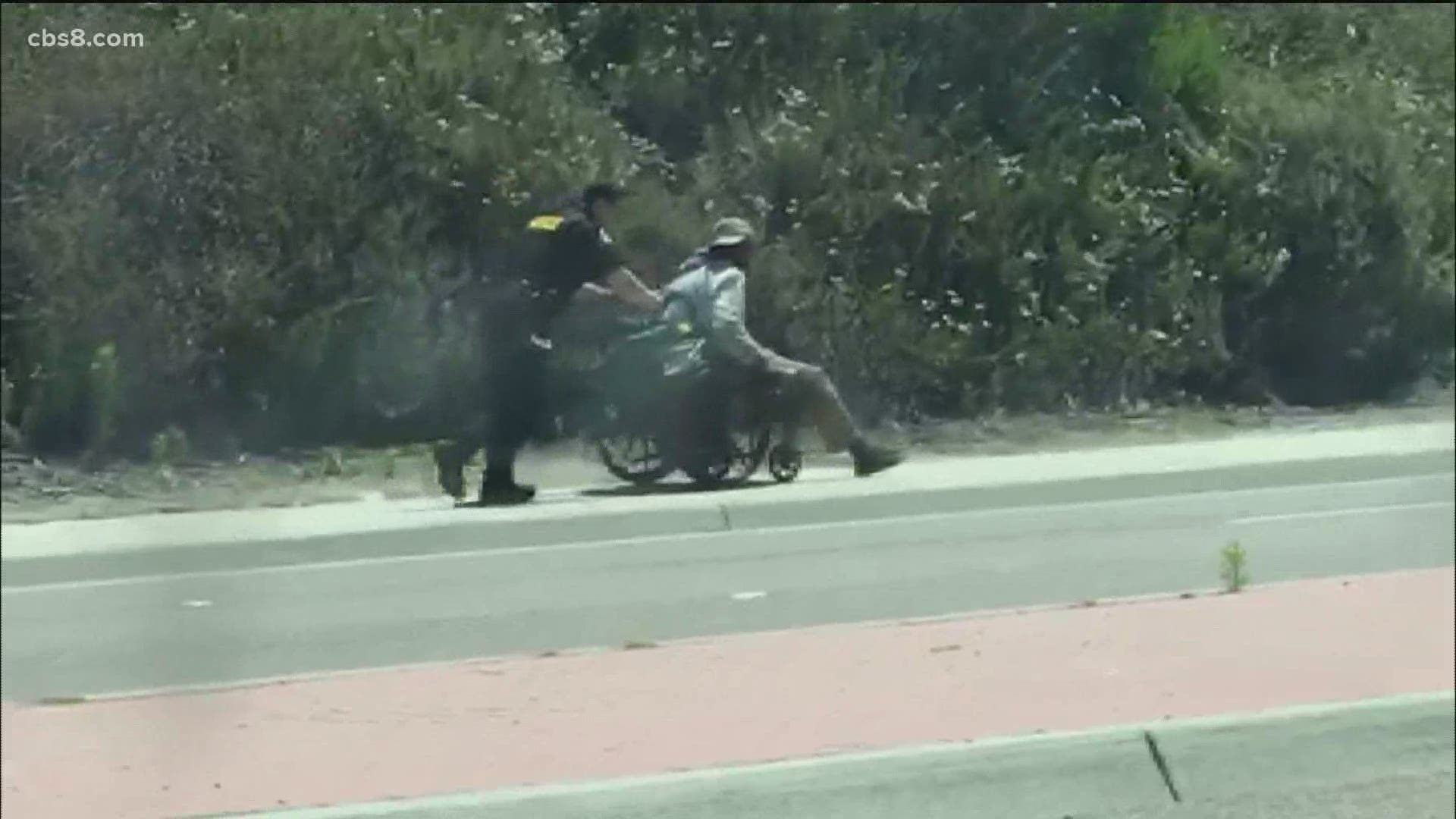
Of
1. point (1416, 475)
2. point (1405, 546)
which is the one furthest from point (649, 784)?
point (1416, 475)

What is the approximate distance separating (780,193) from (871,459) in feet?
6.59

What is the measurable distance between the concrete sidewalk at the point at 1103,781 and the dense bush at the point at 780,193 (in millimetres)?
5194

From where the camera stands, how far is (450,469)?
10.1m

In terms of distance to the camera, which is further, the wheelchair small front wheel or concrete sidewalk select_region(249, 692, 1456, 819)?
the wheelchair small front wheel

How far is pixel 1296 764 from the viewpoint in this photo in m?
6.54

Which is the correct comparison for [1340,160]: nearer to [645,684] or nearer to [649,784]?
[645,684]

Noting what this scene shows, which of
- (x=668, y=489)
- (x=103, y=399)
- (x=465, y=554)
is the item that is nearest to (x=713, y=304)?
(x=668, y=489)

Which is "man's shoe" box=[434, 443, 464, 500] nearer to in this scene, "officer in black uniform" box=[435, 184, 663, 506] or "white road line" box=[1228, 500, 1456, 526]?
"officer in black uniform" box=[435, 184, 663, 506]

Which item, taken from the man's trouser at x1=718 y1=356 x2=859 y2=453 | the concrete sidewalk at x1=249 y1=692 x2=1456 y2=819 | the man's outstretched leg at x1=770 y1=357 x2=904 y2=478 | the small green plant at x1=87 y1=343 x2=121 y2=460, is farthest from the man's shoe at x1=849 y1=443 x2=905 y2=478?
the concrete sidewalk at x1=249 y1=692 x2=1456 y2=819

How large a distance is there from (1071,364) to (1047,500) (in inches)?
31.2

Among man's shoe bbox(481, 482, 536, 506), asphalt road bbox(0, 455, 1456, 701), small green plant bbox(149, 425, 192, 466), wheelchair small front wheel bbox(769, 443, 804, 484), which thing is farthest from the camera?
small green plant bbox(149, 425, 192, 466)

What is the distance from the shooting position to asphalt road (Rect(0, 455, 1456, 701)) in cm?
1064

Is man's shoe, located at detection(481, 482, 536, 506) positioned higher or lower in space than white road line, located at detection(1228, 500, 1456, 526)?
higher

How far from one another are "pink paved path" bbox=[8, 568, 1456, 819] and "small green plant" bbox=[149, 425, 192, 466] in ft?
18.4
